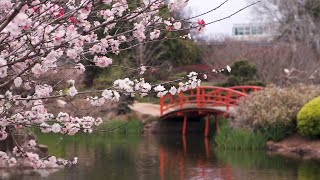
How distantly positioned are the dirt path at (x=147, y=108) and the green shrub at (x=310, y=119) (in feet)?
28.8

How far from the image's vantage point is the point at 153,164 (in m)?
13.7

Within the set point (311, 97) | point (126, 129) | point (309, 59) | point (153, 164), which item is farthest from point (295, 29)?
point (153, 164)

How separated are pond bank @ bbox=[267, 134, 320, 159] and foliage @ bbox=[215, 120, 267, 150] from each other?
1.06ft

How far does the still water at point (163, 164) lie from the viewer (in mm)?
11727

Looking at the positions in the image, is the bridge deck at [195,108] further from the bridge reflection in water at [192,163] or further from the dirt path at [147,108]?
the bridge reflection in water at [192,163]

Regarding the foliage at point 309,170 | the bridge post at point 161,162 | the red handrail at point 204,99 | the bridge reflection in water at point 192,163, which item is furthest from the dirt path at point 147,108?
the foliage at point 309,170

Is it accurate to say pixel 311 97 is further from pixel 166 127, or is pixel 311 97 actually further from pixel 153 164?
pixel 166 127

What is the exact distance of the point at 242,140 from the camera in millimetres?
16656

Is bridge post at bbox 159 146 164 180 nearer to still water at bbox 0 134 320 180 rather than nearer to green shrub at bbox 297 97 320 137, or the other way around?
still water at bbox 0 134 320 180

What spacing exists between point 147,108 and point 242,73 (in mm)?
4232

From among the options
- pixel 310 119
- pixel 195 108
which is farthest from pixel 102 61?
pixel 195 108

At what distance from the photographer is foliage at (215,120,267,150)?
1664cm

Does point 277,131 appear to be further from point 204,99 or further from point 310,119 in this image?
point 204,99

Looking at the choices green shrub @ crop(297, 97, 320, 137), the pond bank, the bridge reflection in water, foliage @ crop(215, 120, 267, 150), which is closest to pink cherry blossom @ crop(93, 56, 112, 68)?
the bridge reflection in water
